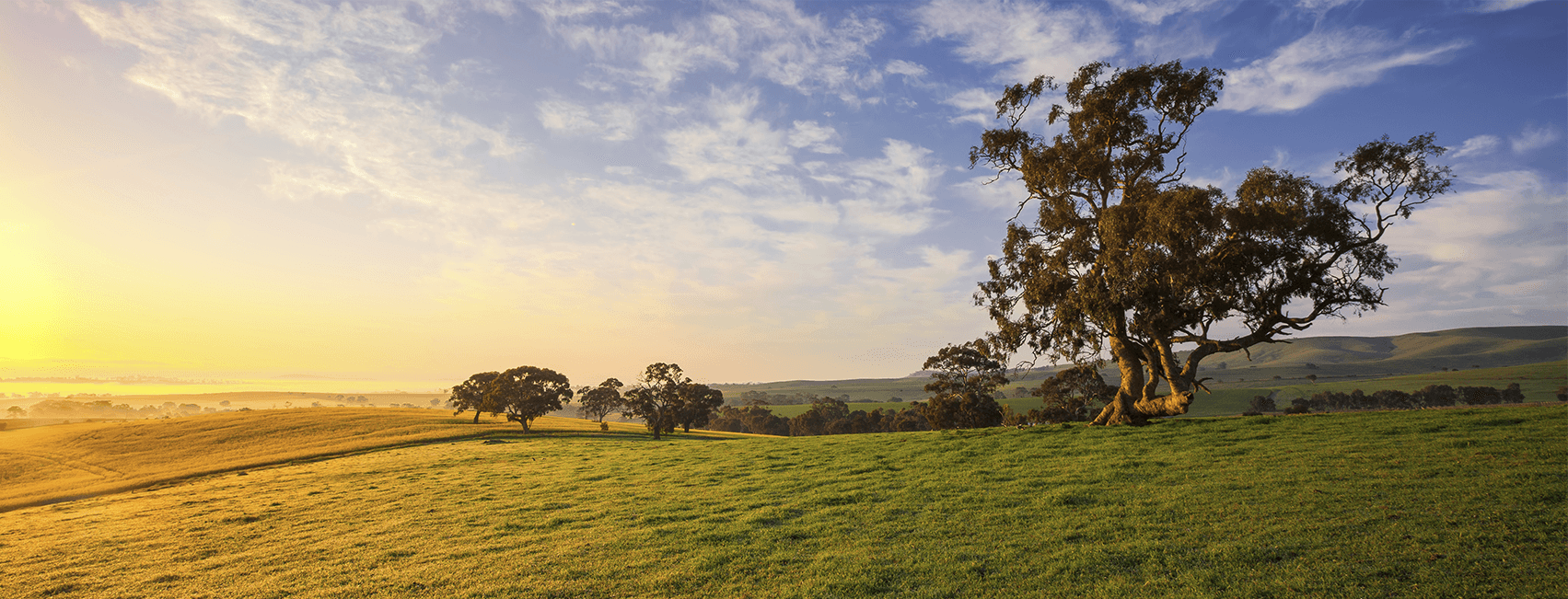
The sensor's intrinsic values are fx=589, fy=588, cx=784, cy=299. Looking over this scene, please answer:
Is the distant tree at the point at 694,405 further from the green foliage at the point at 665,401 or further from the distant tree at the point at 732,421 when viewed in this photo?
the distant tree at the point at 732,421

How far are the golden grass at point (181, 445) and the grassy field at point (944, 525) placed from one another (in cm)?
2060

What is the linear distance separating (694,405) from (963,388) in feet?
131

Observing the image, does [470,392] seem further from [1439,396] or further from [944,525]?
[1439,396]

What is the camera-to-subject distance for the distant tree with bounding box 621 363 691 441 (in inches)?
3123

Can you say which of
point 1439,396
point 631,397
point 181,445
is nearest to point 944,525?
point 631,397

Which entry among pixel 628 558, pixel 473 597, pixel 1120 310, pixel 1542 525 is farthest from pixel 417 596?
pixel 1120 310

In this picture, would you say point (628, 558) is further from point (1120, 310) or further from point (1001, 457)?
point (1120, 310)

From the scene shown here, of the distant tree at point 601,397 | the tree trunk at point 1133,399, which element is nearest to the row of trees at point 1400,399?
the tree trunk at point 1133,399

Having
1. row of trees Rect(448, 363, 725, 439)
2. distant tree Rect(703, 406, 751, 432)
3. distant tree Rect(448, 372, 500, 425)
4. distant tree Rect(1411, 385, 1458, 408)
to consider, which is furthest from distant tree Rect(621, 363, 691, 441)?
distant tree Rect(1411, 385, 1458, 408)

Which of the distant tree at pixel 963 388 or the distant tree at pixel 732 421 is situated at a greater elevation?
the distant tree at pixel 963 388

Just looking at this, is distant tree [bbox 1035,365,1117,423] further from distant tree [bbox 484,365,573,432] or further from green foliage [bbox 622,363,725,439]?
distant tree [bbox 484,365,573,432]

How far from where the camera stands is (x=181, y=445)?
6562cm

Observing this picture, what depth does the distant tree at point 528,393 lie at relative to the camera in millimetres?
81000

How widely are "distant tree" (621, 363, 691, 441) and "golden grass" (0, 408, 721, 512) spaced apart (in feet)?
32.1
